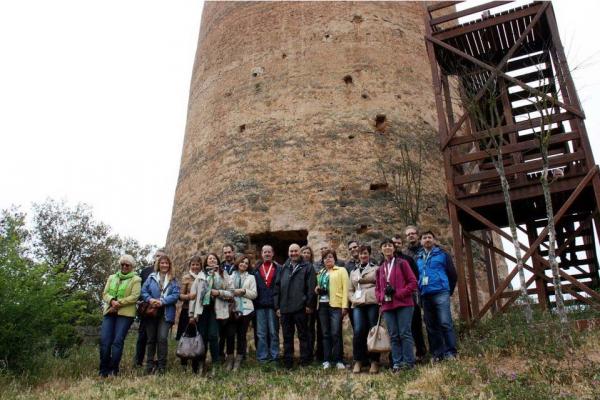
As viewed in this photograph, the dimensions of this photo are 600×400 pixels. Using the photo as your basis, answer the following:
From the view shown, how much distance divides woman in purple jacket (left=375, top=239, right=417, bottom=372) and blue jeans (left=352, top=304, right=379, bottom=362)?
25cm

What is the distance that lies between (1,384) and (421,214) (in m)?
6.66

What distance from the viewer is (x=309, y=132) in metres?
9.84

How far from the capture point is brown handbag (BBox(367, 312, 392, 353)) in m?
5.41

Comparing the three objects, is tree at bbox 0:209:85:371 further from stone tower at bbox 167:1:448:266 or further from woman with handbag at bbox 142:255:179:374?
stone tower at bbox 167:1:448:266

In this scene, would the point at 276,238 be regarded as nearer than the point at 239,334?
No

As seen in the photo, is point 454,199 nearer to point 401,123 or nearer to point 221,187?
point 401,123

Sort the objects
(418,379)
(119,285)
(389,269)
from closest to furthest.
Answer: (418,379)
(389,269)
(119,285)

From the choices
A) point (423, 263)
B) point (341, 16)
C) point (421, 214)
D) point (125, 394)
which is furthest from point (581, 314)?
point (341, 16)

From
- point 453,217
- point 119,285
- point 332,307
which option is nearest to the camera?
point 332,307

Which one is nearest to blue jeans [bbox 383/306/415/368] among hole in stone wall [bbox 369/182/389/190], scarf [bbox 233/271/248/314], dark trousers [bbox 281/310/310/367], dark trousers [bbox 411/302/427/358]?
dark trousers [bbox 411/302/427/358]

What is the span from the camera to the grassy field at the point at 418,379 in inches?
165

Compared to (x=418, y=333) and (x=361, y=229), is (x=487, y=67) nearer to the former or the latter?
(x=361, y=229)

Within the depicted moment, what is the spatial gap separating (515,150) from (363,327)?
11.6ft

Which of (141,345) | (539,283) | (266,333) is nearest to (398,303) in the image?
(266,333)
